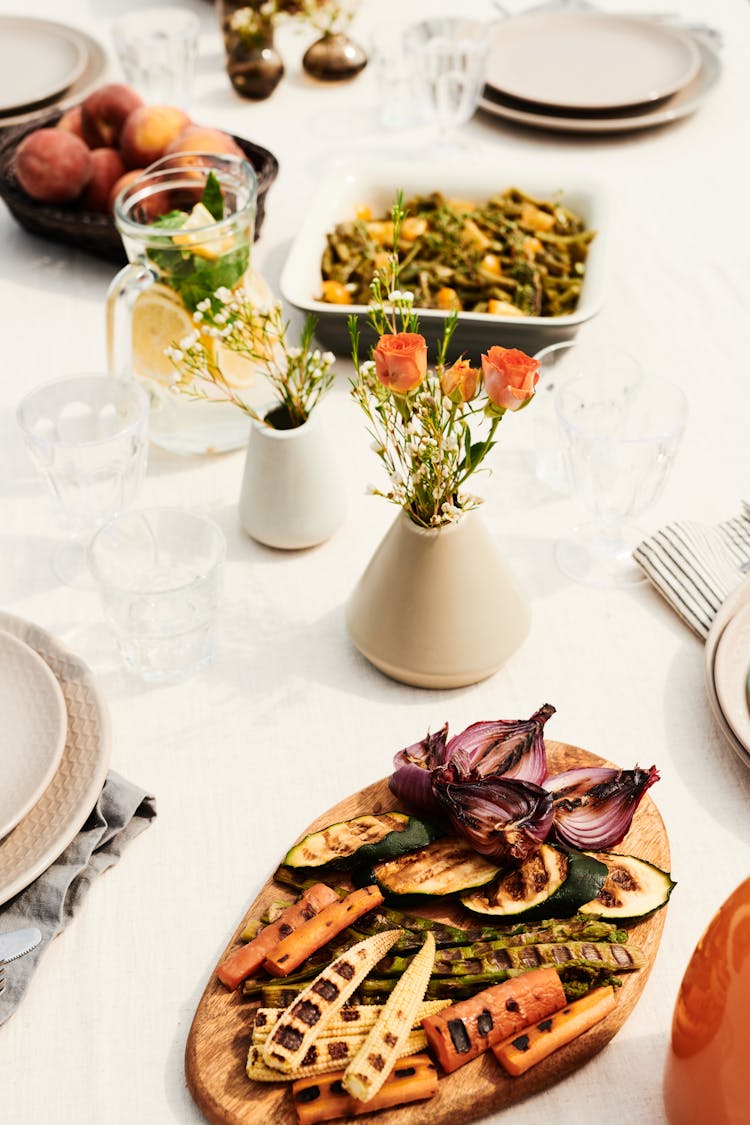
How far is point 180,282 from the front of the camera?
4.18 feet

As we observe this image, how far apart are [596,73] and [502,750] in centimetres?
162

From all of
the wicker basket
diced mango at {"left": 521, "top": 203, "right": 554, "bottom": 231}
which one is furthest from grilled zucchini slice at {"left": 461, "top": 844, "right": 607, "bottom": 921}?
the wicker basket

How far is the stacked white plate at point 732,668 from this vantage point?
38.3 inches

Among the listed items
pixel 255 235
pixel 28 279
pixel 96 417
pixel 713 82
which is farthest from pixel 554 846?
pixel 713 82

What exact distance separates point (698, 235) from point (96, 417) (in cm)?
105

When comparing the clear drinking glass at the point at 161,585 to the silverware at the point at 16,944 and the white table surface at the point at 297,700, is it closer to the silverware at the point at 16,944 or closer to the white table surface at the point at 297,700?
the white table surface at the point at 297,700

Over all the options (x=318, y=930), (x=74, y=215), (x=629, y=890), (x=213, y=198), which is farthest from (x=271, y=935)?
(x=74, y=215)

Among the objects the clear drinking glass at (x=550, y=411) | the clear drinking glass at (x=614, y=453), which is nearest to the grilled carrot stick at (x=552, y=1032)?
the clear drinking glass at (x=614, y=453)

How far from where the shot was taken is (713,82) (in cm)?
208

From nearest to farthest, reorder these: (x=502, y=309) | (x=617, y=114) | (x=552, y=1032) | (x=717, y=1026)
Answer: (x=717, y=1026) < (x=552, y=1032) < (x=502, y=309) < (x=617, y=114)

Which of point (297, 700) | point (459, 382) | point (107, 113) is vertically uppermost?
point (459, 382)

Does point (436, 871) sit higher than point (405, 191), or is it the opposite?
point (405, 191)

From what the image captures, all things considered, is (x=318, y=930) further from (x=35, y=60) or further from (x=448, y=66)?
(x=35, y=60)

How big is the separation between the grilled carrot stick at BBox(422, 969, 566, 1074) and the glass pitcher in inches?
26.9
